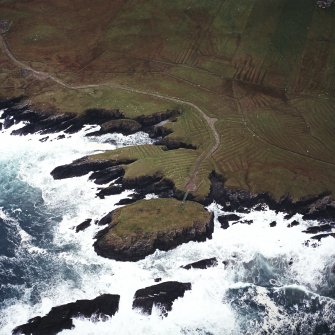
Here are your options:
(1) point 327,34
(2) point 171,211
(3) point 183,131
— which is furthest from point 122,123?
(1) point 327,34

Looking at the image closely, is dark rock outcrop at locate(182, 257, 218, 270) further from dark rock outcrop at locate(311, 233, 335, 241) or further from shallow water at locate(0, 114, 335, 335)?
dark rock outcrop at locate(311, 233, 335, 241)

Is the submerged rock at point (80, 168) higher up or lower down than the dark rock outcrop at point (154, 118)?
lower down

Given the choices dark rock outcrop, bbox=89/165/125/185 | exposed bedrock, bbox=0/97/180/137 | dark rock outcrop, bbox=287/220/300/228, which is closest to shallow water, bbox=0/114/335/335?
dark rock outcrop, bbox=287/220/300/228

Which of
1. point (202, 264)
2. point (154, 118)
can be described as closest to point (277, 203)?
point (202, 264)

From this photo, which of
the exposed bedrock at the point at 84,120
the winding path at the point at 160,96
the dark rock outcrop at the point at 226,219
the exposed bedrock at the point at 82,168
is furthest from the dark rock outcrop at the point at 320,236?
the exposed bedrock at the point at 84,120

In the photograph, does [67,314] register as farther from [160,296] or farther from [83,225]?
[83,225]

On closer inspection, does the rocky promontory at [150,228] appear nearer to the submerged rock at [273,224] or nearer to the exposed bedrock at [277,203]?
the exposed bedrock at [277,203]

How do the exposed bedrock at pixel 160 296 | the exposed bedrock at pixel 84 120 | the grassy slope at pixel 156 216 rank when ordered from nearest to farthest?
the exposed bedrock at pixel 160 296
the grassy slope at pixel 156 216
the exposed bedrock at pixel 84 120
